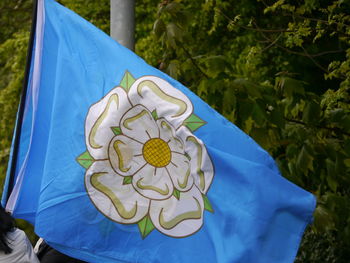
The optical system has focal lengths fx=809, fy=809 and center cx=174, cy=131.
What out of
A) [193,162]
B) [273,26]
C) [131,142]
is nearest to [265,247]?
[193,162]

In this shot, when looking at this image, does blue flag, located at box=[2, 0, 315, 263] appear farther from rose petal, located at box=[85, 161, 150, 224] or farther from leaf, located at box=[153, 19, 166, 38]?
leaf, located at box=[153, 19, 166, 38]

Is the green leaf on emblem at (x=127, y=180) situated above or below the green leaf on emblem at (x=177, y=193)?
above

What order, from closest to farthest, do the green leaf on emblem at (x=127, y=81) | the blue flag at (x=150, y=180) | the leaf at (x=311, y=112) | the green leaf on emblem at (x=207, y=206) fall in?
the blue flag at (x=150, y=180) < the green leaf on emblem at (x=207, y=206) < the green leaf on emblem at (x=127, y=81) < the leaf at (x=311, y=112)

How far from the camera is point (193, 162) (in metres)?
4.83

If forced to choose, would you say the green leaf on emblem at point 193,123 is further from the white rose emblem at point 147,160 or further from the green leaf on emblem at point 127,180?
the green leaf on emblem at point 127,180

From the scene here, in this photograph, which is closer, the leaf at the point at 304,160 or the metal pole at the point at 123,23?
the metal pole at the point at 123,23

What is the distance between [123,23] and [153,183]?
140 cm

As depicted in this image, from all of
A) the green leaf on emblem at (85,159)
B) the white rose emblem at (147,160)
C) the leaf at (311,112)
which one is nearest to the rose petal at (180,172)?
the white rose emblem at (147,160)

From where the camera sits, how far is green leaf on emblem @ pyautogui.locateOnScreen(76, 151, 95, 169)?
479cm

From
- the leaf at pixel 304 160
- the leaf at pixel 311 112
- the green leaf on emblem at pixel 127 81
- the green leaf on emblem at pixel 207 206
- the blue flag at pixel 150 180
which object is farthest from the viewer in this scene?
the leaf at pixel 311 112

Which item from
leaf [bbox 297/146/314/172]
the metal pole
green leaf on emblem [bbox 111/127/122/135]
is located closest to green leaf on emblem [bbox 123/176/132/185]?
green leaf on emblem [bbox 111/127/122/135]

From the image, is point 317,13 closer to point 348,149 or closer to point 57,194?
point 348,149

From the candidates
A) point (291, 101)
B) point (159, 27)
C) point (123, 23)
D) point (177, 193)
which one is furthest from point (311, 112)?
point (177, 193)

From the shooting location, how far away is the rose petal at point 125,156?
15.9 feet
